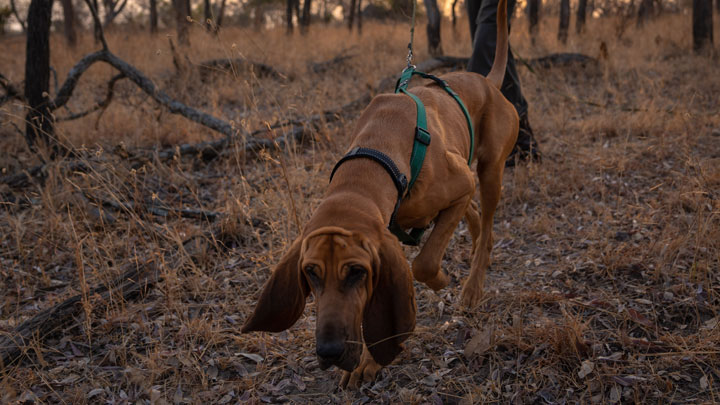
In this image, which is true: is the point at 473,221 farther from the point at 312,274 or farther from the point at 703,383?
the point at 312,274

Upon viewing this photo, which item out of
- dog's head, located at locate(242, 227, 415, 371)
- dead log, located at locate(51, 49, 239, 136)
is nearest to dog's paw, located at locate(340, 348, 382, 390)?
dog's head, located at locate(242, 227, 415, 371)

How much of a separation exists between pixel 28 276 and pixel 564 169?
160 inches

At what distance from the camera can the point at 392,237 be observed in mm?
1959

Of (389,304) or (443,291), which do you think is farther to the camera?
(443,291)

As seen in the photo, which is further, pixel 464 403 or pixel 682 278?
pixel 682 278

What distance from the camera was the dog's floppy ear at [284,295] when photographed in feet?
6.29

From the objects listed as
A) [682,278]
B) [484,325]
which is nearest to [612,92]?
[682,278]

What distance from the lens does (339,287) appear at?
5.88ft

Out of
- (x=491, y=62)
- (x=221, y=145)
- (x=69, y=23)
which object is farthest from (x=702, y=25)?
(x=69, y=23)

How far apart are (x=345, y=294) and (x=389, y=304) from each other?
19 cm

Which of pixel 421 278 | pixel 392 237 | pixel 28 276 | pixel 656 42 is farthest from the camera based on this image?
pixel 656 42

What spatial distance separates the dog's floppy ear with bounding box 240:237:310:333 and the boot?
10.1 feet

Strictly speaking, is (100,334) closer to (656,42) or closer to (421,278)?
(421,278)

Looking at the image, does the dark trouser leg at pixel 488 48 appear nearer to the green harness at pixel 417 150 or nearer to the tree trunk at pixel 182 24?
the green harness at pixel 417 150
